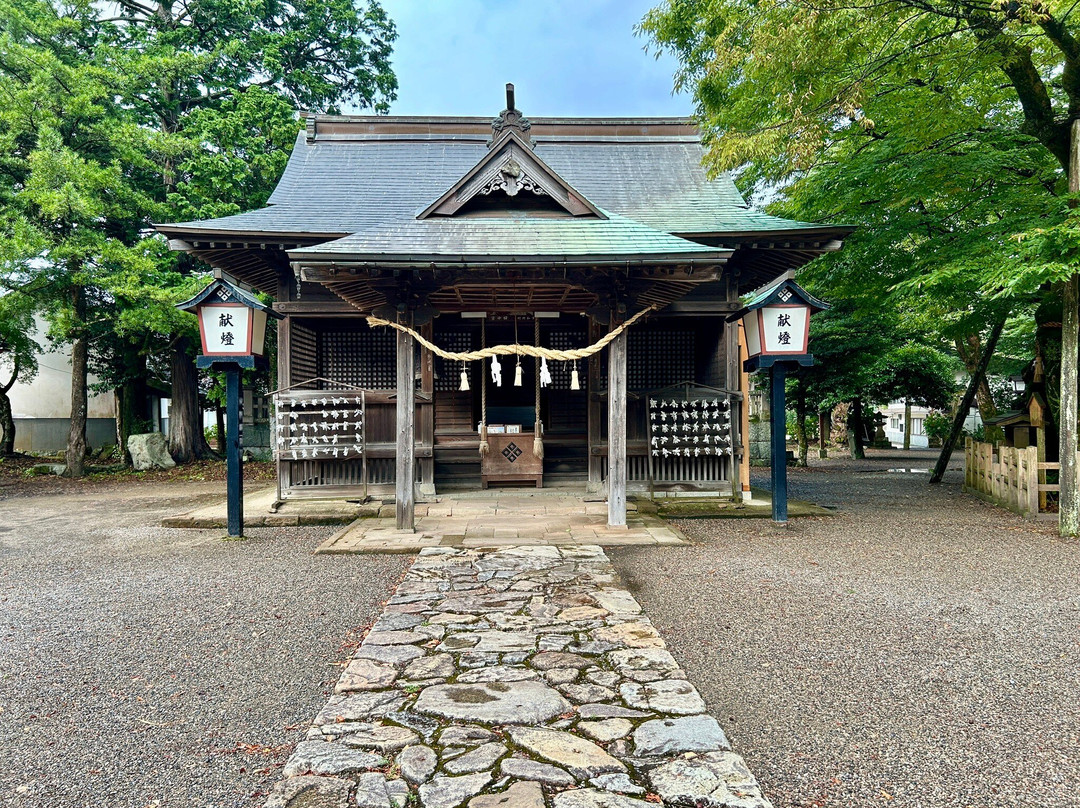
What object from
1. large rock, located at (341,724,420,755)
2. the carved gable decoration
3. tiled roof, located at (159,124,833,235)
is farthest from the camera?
tiled roof, located at (159,124,833,235)

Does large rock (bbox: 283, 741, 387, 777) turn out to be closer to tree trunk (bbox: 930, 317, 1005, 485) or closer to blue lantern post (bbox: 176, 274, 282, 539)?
blue lantern post (bbox: 176, 274, 282, 539)

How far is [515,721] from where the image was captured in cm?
288

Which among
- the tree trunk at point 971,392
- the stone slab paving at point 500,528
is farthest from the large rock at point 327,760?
the tree trunk at point 971,392

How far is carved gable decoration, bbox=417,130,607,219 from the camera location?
7.34 meters

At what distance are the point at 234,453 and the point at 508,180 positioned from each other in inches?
196

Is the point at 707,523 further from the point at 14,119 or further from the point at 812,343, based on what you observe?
the point at 14,119

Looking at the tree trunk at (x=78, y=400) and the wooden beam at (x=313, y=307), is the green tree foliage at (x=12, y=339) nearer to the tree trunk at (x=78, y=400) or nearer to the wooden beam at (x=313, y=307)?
the tree trunk at (x=78, y=400)

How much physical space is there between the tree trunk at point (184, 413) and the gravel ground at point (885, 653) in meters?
15.1

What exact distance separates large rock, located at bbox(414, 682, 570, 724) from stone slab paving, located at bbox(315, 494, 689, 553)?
10.5 ft

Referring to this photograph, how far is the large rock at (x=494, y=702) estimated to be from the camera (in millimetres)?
2926

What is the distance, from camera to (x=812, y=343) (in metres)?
15.8

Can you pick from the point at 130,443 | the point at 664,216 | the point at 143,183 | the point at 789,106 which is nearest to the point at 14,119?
the point at 143,183

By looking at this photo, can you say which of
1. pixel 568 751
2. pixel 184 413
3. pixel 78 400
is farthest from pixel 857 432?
pixel 78 400

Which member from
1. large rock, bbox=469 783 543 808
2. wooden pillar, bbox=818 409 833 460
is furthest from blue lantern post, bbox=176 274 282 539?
wooden pillar, bbox=818 409 833 460
